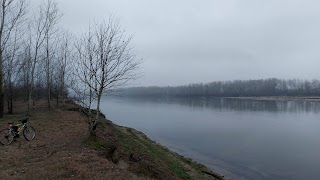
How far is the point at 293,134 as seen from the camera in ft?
93.0

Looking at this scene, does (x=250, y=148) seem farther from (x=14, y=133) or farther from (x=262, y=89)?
(x=262, y=89)

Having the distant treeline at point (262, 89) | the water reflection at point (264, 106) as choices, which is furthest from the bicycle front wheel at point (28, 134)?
the distant treeline at point (262, 89)

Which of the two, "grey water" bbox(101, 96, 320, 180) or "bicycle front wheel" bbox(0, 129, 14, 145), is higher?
"bicycle front wheel" bbox(0, 129, 14, 145)

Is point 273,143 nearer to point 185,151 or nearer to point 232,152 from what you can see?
point 232,152

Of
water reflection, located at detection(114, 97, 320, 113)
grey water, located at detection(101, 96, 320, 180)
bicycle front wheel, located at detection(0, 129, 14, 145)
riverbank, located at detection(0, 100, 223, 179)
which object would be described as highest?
bicycle front wheel, located at detection(0, 129, 14, 145)

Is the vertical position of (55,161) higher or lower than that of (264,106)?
higher

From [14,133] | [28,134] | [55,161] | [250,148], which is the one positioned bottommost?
[250,148]

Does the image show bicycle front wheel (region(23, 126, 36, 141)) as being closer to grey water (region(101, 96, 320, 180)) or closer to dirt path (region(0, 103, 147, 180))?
dirt path (region(0, 103, 147, 180))

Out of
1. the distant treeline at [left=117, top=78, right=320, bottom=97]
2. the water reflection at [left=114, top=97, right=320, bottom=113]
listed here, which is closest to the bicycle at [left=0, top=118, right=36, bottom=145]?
the water reflection at [left=114, top=97, right=320, bottom=113]

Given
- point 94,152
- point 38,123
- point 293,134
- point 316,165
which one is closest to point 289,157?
point 316,165

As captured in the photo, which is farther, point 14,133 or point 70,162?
point 14,133

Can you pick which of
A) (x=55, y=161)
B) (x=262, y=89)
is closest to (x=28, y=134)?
(x=55, y=161)

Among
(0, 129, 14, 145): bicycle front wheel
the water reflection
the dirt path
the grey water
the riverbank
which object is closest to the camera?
the dirt path

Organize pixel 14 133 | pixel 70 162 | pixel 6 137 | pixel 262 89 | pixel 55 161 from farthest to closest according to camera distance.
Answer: pixel 262 89
pixel 14 133
pixel 6 137
pixel 55 161
pixel 70 162
